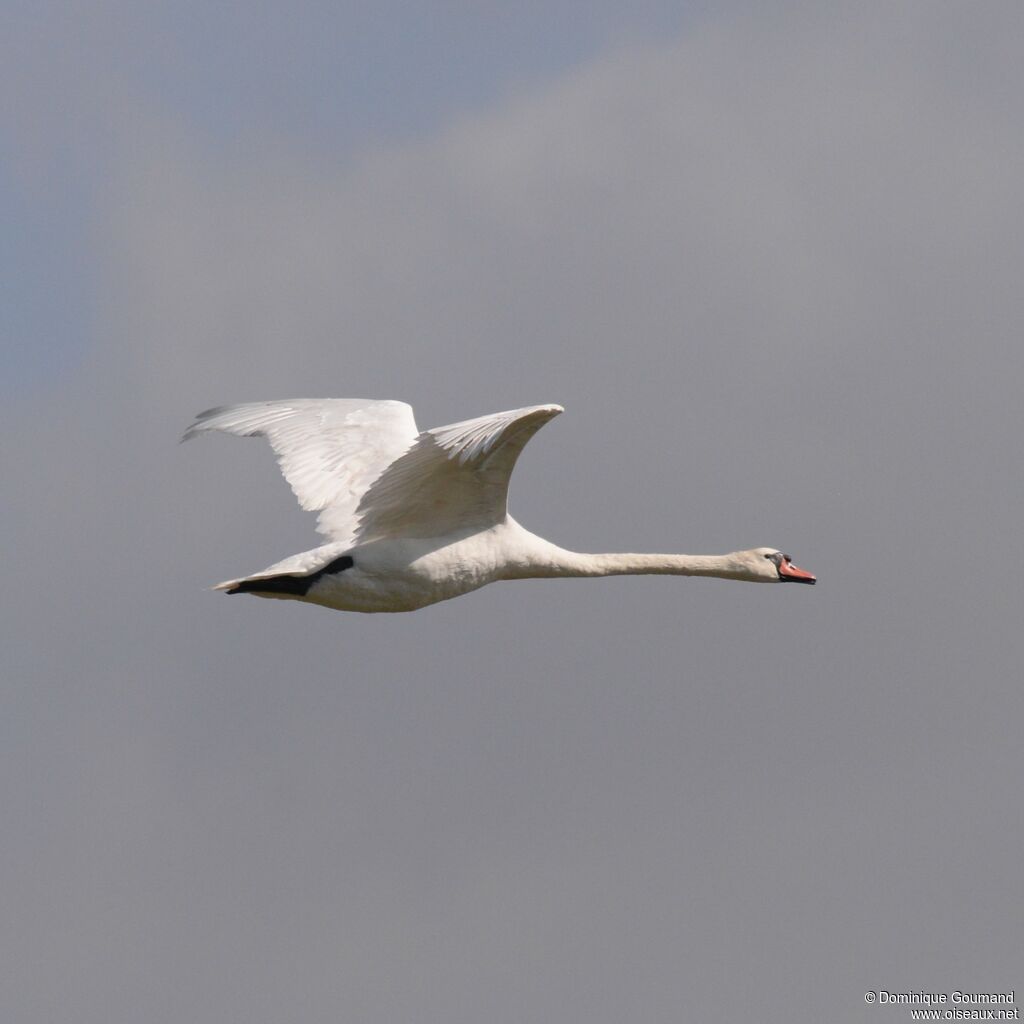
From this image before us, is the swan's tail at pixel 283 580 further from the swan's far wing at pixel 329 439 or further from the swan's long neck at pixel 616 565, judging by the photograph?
the swan's long neck at pixel 616 565

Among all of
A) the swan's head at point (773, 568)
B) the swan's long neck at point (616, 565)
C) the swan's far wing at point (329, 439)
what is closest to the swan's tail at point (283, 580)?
the swan's far wing at point (329, 439)

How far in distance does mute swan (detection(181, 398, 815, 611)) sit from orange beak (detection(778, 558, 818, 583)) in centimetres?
4

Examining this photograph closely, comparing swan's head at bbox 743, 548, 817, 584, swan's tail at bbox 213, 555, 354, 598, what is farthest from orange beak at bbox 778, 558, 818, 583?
swan's tail at bbox 213, 555, 354, 598

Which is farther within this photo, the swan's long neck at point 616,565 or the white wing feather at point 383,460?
the swan's long neck at point 616,565

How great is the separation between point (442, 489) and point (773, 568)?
4.29m

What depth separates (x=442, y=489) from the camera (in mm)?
17812

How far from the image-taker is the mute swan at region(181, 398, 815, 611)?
57.4 feet

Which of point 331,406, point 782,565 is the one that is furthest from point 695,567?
point 331,406

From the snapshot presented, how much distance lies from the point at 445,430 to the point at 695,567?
5694mm

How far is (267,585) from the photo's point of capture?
18.0 meters

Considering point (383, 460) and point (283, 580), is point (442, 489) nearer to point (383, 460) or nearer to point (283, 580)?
point (283, 580)

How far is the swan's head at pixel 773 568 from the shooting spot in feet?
67.8

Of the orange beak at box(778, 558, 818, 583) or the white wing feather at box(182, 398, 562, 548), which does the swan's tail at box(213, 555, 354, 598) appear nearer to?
the white wing feather at box(182, 398, 562, 548)

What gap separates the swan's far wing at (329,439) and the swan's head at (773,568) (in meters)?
3.45
